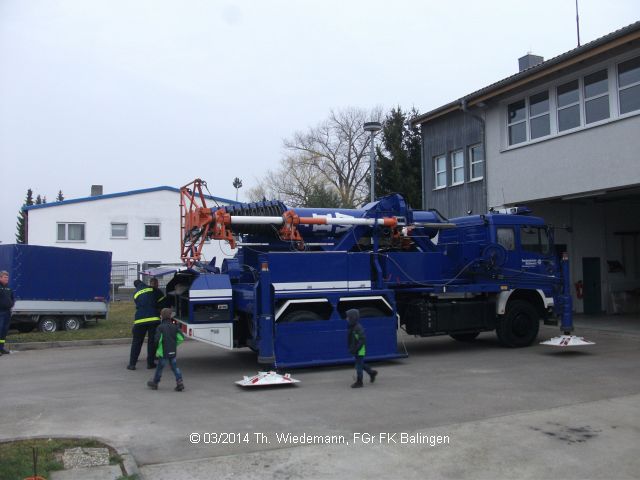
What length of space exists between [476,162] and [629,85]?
618cm

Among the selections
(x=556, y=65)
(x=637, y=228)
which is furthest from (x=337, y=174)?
(x=556, y=65)

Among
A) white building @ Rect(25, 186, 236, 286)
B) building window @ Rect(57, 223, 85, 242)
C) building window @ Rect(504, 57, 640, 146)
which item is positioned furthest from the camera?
building window @ Rect(57, 223, 85, 242)

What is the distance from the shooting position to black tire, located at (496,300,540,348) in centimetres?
1327

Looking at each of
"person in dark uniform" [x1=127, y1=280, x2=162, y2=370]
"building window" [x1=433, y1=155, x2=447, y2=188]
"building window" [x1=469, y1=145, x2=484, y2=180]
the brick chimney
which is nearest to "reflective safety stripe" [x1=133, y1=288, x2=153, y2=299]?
"person in dark uniform" [x1=127, y1=280, x2=162, y2=370]

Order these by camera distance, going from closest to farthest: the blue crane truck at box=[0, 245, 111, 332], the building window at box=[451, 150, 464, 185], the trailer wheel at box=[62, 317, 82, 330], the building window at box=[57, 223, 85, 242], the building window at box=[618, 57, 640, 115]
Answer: the building window at box=[618, 57, 640, 115], the blue crane truck at box=[0, 245, 111, 332], the trailer wheel at box=[62, 317, 82, 330], the building window at box=[451, 150, 464, 185], the building window at box=[57, 223, 85, 242]

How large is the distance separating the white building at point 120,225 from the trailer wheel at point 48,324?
1489 cm

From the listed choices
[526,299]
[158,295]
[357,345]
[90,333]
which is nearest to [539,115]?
[526,299]

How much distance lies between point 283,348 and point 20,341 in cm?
815

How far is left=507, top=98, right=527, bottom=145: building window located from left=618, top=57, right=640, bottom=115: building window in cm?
328

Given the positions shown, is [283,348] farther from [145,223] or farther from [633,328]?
[145,223]

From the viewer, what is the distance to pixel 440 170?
22.5m

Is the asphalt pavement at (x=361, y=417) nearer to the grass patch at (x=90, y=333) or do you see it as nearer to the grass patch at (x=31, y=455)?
the grass patch at (x=31, y=455)

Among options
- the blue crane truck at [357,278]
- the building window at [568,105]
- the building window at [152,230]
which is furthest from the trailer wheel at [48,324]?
the building window at [152,230]

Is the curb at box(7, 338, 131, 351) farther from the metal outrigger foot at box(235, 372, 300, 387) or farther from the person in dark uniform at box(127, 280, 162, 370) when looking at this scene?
the metal outrigger foot at box(235, 372, 300, 387)
